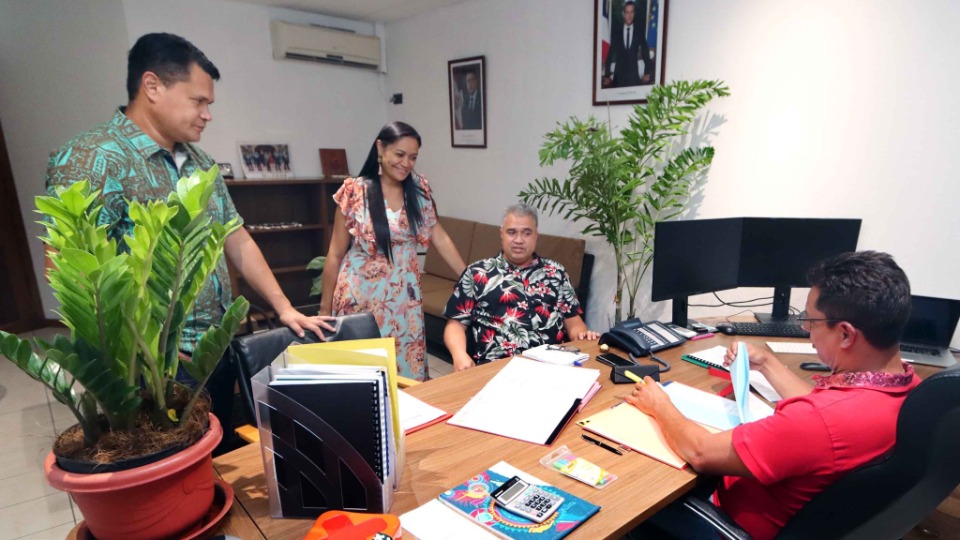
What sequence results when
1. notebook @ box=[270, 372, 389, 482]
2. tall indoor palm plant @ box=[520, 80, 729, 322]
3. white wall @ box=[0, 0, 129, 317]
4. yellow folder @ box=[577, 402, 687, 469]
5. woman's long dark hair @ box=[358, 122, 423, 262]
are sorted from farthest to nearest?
white wall @ box=[0, 0, 129, 317] → tall indoor palm plant @ box=[520, 80, 729, 322] → woman's long dark hair @ box=[358, 122, 423, 262] → yellow folder @ box=[577, 402, 687, 469] → notebook @ box=[270, 372, 389, 482]

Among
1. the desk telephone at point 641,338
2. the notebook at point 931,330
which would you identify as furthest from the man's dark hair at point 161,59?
the notebook at point 931,330

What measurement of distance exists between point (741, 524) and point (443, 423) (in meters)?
0.76

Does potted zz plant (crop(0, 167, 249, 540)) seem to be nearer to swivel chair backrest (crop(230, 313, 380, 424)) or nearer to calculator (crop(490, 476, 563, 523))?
calculator (crop(490, 476, 563, 523))

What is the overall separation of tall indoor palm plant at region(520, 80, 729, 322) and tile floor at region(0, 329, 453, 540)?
1.62 metres

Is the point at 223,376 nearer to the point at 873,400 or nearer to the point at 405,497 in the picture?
the point at 405,497

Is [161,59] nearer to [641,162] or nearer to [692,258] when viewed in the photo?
[692,258]

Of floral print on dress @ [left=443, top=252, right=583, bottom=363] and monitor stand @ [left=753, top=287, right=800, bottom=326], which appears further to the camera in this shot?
monitor stand @ [left=753, top=287, right=800, bottom=326]

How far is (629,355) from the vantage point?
1867mm

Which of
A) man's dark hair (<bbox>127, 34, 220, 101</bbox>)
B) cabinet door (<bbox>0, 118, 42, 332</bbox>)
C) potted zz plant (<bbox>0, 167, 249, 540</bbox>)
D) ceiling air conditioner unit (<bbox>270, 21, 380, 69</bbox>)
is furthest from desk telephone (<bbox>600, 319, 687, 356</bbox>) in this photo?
cabinet door (<bbox>0, 118, 42, 332</bbox>)

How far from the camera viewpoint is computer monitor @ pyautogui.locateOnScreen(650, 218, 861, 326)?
2.18 meters

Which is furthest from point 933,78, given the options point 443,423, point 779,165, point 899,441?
point 443,423

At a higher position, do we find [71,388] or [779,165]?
[779,165]

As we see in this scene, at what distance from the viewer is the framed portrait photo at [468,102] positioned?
414cm

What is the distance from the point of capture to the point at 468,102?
4.29 m
